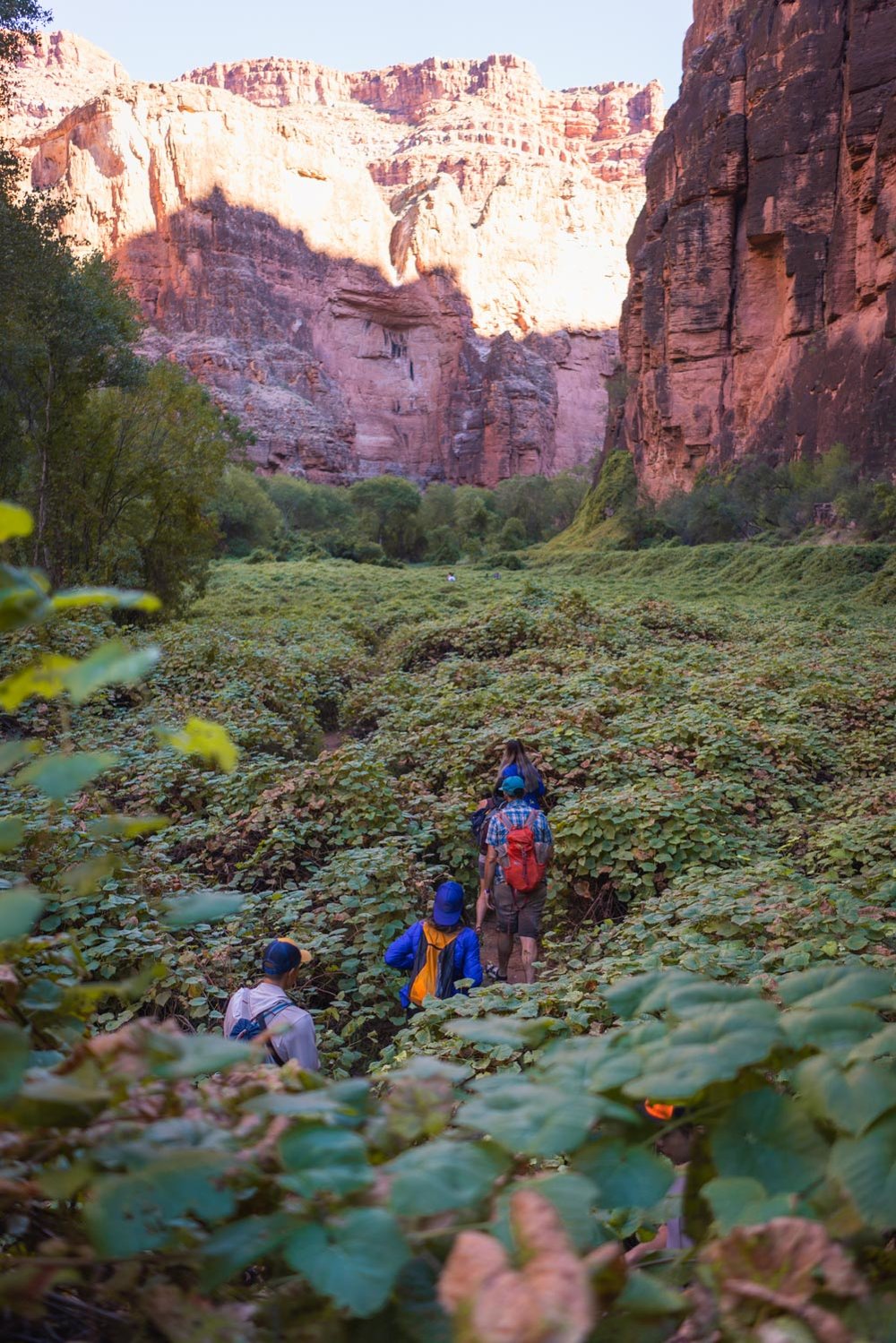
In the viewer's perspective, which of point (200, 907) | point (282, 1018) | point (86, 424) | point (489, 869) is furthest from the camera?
point (86, 424)

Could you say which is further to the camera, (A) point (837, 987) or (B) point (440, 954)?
(B) point (440, 954)

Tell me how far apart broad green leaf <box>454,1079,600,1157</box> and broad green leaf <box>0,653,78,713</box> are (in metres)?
0.56

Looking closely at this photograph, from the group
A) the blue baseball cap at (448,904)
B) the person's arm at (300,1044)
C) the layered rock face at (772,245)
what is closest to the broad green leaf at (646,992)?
the person's arm at (300,1044)

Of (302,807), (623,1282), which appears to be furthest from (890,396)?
(623,1282)

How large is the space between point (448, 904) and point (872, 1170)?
3870mm

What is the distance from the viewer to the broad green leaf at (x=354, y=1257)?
2.59 feet

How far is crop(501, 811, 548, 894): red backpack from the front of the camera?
19.2 ft

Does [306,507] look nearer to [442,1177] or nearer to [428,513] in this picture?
[428,513]

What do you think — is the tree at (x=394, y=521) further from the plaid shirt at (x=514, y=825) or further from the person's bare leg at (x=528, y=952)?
the person's bare leg at (x=528, y=952)

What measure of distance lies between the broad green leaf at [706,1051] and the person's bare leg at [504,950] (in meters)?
4.98

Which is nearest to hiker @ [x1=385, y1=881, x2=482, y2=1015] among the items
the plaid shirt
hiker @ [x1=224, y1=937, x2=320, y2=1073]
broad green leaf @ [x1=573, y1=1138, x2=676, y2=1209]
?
hiker @ [x1=224, y1=937, x2=320, y2=1073]

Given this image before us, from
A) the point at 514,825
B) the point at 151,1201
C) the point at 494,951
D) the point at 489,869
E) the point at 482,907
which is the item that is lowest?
the point at 494,951

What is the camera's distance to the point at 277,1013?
3.78 metres

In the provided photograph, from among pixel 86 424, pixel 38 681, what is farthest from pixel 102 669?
pixel 86 424
